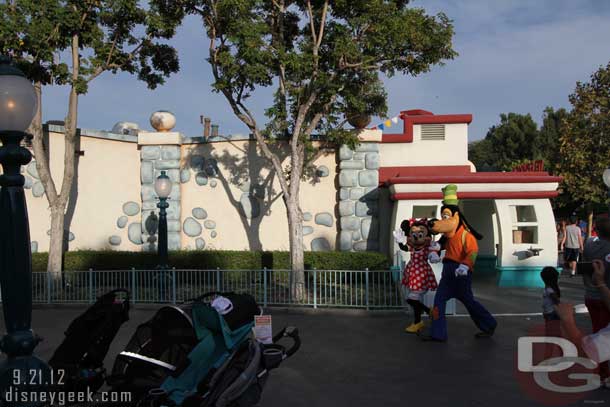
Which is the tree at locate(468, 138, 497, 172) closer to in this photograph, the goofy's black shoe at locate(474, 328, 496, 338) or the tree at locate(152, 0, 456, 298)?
the tree at locate(152, 0, 456, 298)

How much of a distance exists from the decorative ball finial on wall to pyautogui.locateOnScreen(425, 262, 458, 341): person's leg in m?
10.0

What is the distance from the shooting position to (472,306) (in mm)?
8133

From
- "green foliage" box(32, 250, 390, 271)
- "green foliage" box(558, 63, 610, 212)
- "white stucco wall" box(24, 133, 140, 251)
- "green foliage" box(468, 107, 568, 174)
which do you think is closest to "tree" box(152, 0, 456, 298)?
"green foliage" box(32, 250, 390, 271)

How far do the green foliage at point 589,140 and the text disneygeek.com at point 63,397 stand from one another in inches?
828

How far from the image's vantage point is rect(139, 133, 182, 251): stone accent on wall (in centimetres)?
1554

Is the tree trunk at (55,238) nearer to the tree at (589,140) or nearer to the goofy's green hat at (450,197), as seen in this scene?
the goofy's green hat at (450,197)

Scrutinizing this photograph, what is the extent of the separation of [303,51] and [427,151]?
518 cm

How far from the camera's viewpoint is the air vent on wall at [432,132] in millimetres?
15797

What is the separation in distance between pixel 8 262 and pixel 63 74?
30.3 feet

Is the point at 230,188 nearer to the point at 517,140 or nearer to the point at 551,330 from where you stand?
the point at 551,330

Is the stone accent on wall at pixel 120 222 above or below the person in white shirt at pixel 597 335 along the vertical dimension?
above

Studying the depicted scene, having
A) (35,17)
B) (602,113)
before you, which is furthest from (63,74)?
(602,113)

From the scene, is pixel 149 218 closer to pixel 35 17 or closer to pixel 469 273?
pixel 35 17

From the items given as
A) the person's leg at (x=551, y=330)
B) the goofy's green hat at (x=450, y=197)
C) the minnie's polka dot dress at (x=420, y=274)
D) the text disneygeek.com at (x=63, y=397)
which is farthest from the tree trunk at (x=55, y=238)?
the person's leg at (x=551, y=330)
